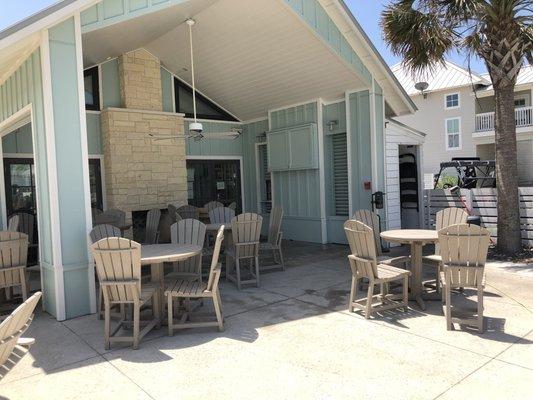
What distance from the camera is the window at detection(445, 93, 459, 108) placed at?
20.3 meters

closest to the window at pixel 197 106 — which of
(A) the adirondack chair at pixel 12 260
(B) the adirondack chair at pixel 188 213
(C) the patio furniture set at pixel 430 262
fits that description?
(B) the adirondack chair at pixel 188 213

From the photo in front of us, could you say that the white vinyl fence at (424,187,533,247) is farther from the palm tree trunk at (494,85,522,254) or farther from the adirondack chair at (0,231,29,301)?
the adirondack chair at (0,231,29,301)

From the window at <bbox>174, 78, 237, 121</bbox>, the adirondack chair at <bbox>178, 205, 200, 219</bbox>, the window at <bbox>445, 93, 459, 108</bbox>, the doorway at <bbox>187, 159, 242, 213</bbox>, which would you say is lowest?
the adirondack chair at <bbox>178, 205, 200, 219</bbox>

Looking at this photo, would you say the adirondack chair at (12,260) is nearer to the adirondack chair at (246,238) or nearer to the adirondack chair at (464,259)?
the adirondack chair at (246,238)

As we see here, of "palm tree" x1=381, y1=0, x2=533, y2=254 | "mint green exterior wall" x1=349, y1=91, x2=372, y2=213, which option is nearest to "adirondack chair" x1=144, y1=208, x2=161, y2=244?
"mint green exterior wall" x1=349, y1=91, x2=372, y2=213

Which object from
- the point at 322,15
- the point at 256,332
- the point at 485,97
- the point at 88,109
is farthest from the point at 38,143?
the point at 485,97

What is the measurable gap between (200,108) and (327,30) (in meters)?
3.95

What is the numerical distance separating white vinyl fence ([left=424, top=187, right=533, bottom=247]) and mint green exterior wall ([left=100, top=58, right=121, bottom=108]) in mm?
6724

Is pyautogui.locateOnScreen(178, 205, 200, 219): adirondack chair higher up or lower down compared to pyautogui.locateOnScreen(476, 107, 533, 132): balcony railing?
lower down

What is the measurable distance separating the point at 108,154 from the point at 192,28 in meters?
2.89

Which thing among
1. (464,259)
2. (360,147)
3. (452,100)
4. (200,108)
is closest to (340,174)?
(360,147)

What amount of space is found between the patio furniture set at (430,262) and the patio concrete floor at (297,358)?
0.19m

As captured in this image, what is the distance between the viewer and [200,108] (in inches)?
400

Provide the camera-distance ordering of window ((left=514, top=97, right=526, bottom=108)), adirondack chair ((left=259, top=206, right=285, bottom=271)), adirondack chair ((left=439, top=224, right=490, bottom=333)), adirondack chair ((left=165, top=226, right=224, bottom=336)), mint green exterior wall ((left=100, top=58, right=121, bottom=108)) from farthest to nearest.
A: 1. window ((left=514, top=97, right=526, bottom=108))
2. mint green exterior wall ((left=100, top=58, right=121, bottom=108))
3. adirondack chair ((left=259, top=206, right=285, bottom=271))
4. adirondack chair ((left=165, top=226, right=224, bottom=336))
5. adirondack chair ((left=439, top=224, right=490, bottom=333))
